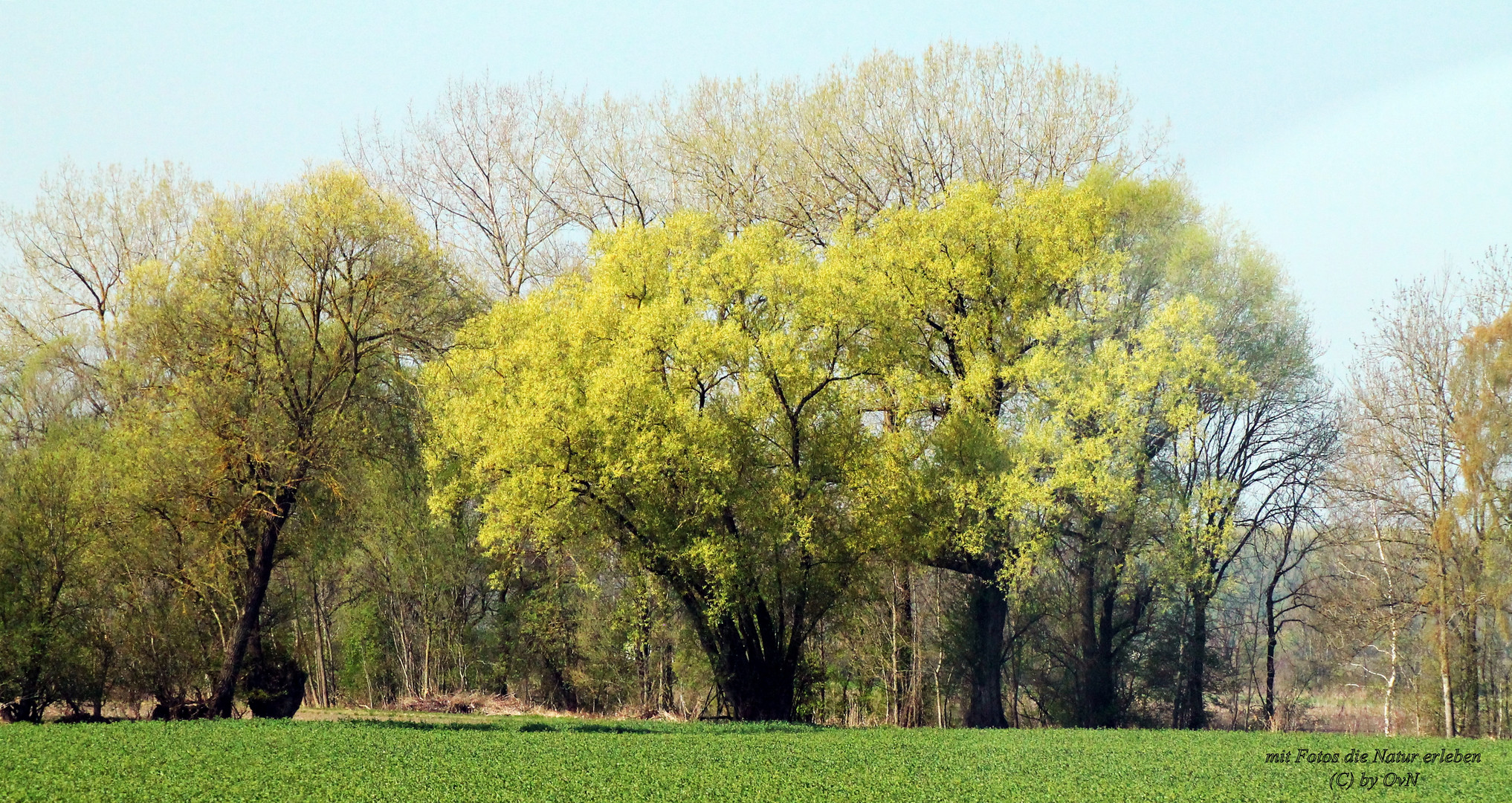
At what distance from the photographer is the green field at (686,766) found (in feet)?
45.1

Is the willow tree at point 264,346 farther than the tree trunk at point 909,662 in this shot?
No

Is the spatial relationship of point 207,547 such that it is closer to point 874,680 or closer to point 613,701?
point 613,701

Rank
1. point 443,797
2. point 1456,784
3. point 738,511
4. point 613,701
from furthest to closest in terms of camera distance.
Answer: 1. point 613,701
2. point 738,511
3. point 1456,784
4. point 443,797

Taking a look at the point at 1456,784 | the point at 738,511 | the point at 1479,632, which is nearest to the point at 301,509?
the point at 738,511

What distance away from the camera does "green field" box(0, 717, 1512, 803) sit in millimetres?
13742

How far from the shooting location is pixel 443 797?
525 inches

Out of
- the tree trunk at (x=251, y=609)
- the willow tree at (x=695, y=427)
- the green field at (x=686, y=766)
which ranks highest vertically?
the willow tree at (x=695, y=427)

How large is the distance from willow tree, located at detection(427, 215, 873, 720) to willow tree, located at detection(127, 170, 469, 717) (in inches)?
77.8

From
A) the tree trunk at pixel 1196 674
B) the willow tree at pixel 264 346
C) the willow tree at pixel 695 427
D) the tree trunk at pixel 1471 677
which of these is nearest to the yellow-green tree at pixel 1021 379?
the willow tree at pixel 695 427

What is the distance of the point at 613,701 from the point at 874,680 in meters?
7.82

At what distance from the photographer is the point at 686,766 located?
16.1 m

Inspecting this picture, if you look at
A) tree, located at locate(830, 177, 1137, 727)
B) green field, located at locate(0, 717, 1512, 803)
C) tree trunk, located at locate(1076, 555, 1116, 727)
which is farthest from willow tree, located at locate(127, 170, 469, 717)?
tree trunk, located at locate(1076, 555, 1116, 727)

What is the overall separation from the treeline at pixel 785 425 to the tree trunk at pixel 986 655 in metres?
0.09

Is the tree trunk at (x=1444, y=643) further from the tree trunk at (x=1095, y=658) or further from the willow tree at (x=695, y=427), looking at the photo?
the willow tree at (x=695, y=427)
